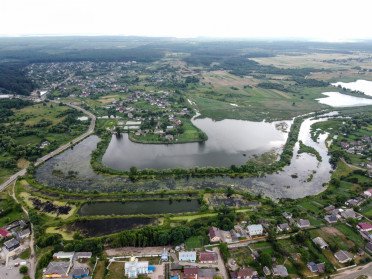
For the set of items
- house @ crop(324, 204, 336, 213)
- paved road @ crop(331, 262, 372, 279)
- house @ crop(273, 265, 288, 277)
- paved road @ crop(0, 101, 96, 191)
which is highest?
house @ crop(273, 265, 288, 277)

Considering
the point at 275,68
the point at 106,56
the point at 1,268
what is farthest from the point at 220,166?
the point at 106,56

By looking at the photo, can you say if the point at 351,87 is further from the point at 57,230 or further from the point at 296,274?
the point at 57,230

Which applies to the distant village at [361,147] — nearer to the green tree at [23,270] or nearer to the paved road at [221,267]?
the paved road at [221,267]

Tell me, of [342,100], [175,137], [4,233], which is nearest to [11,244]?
[4,233]

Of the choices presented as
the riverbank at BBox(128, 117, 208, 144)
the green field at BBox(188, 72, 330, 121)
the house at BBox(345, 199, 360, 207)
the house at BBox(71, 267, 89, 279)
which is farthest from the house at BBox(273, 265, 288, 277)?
the green field at BBox(188, 72, 330, 121)

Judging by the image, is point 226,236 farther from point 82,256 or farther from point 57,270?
point 57,270

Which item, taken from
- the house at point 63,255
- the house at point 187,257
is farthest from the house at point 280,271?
the house at point 63,255

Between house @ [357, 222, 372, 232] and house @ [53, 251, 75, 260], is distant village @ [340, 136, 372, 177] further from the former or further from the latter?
house @ [53, 251, 75, 260]
